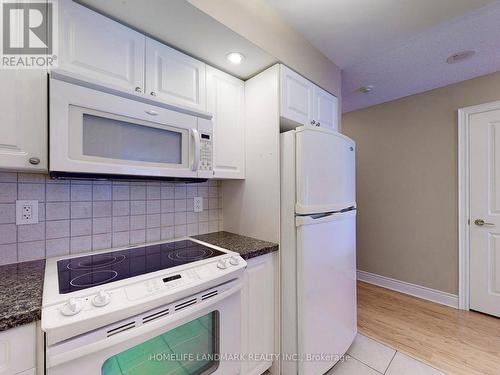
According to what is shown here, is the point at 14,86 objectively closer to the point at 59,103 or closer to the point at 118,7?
the point at 59,103

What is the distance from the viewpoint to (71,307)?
741mm

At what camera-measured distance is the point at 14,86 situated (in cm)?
92

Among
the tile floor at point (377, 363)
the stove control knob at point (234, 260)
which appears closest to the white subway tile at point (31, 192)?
the stove control knob at point (234, 260)

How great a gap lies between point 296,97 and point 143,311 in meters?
1.55

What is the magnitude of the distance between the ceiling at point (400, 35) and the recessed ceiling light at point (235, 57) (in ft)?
1.15

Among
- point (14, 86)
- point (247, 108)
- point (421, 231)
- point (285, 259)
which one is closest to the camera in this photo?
point (14, 86)

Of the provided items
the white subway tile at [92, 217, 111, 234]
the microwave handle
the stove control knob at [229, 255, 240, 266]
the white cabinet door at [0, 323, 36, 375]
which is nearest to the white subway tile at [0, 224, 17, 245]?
the white subway tile at [92, 217, 111, 234]

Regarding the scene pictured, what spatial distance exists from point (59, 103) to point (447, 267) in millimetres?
3520

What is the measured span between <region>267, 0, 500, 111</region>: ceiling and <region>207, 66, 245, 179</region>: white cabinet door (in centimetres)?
56

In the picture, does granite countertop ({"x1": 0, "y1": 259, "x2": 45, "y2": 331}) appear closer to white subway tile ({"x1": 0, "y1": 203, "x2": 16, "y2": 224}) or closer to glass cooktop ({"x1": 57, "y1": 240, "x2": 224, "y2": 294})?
glass cooktop ({"x1": 57, "y1": 240, "x2": 224, "y2": 294})

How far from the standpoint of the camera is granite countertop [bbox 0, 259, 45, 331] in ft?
2.30

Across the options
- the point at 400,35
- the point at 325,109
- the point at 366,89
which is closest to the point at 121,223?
the point at 325,109

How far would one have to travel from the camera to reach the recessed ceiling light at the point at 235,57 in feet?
4.86

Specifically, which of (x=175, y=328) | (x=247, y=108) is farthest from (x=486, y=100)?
(x=175, y=328)
